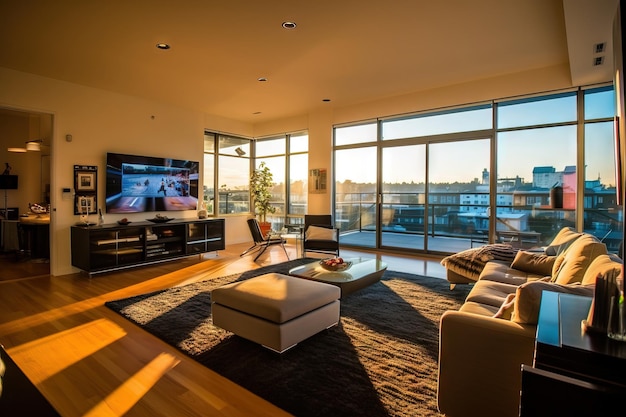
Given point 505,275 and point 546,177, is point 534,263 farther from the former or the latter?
point 546,177

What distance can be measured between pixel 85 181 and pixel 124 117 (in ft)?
4.29

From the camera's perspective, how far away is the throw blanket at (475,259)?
3.93 metres

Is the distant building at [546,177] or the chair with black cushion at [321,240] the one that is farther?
the chair with black cushion at [321,240]

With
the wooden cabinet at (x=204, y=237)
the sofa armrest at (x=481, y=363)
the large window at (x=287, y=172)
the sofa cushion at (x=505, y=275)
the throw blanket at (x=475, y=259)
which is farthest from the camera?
the large window at (x=287, y=172)

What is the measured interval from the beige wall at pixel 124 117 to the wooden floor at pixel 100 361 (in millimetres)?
1740

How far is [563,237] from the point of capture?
3.82 metres

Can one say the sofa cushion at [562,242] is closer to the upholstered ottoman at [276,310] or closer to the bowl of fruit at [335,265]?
the bowl of fruit at [335,265]

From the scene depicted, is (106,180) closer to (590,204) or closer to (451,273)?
(451,273)

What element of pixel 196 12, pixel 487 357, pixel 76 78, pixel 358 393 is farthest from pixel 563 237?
pixel 76 78

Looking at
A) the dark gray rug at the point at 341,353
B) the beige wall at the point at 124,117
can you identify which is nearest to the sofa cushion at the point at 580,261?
the dark gray rug at the point at 341,353

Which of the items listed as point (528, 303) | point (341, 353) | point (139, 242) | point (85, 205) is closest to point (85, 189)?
point (85, 205)

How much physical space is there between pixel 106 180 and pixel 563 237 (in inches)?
256

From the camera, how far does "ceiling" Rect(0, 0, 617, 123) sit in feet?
10.8

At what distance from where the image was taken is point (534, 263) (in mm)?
3520
